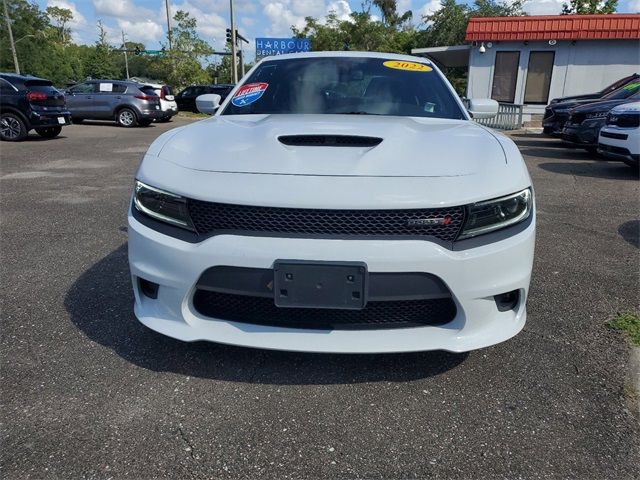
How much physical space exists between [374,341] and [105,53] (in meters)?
78.5

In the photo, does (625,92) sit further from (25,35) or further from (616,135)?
(25,35)

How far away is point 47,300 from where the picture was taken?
10.4 feet

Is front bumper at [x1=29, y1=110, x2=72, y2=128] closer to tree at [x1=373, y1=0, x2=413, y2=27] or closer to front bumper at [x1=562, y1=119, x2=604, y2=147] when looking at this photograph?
front bumper at [x1=562, y1=119, x2=604, y2=147]

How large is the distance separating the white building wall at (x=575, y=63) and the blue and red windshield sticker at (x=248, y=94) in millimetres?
16887

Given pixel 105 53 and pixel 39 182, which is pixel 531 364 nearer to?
pixel 39 182

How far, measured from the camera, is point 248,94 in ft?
11.3

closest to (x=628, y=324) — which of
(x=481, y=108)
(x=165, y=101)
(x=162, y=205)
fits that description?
(x=481, y=108)

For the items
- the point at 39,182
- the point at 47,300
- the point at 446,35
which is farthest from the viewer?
the point at 446,35

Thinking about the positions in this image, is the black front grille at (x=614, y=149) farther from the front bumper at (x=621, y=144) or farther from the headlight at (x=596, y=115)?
the headlight at (x=596, y=115)

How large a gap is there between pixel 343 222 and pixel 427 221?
1.11 feet

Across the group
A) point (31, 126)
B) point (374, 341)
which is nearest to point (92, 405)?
point (374, 341)

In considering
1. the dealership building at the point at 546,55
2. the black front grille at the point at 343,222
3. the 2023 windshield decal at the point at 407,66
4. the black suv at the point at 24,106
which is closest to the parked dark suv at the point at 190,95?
the black suv at the point at 24,106

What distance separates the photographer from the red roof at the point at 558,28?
54.1 feet

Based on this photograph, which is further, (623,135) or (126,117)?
(126,117)
